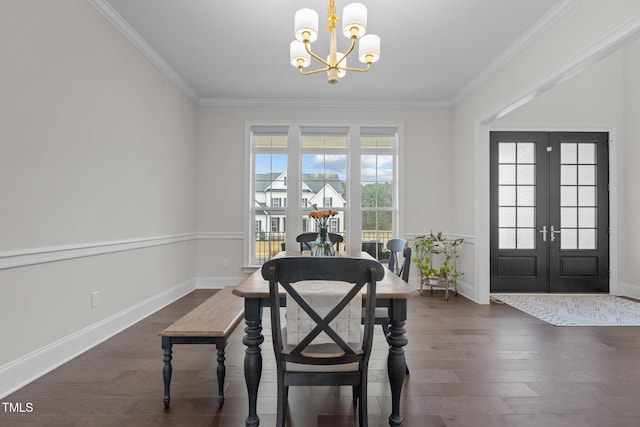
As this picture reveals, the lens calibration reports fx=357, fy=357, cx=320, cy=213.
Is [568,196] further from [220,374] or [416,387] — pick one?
[220,374]

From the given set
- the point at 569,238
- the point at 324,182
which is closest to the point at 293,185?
the point at 324,182

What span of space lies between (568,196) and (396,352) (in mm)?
4926

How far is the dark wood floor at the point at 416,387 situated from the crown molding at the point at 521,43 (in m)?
2.85

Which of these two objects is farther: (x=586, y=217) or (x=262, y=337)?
(x=586, y=217)

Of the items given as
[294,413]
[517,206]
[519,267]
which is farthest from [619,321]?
[294,413]

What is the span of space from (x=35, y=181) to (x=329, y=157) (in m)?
3.87

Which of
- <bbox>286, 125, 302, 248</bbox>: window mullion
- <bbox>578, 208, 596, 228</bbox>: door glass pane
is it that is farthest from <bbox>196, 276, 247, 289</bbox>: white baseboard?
<bbox>578, 208, 596, 228</bbox>: door glass pane

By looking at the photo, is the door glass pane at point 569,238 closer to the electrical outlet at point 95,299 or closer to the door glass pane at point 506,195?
the door glass pane at point 506,195

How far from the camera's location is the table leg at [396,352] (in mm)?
1792

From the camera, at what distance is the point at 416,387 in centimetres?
229

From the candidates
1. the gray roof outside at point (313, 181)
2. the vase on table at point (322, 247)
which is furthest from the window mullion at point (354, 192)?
the vase on table at point (322, 247)

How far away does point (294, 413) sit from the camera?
1.99 m

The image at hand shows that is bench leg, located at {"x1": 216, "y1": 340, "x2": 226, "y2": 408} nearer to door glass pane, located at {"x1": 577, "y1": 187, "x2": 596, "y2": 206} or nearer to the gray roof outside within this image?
the gray roof outside

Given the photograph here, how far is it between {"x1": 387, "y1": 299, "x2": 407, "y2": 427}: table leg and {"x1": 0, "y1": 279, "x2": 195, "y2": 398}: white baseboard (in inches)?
89.2
